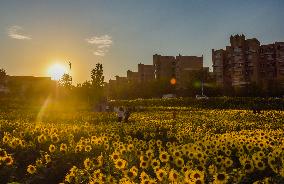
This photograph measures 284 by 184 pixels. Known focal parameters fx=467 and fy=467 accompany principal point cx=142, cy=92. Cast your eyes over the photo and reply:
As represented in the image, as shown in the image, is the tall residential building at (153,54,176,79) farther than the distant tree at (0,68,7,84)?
Yes

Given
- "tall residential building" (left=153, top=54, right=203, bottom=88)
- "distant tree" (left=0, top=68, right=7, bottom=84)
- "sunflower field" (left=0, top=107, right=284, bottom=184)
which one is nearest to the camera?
"sunflower field" (left=0, top=107, right=284, bottom=184)

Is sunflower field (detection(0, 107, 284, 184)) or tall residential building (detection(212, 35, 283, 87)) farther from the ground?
tall residential building (detection(212, 35, 283, 87))

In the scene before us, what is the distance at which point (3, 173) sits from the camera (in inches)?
378

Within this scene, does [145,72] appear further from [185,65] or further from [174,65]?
[185,65]

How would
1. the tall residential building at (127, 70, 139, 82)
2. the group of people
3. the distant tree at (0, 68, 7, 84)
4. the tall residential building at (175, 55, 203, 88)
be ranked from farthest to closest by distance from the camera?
the tall residential building at (127, 70, 139, 82), the tall residential building at (175, 55, 203, 88), the distant tree at (0, 68, 7, 84), the group of people

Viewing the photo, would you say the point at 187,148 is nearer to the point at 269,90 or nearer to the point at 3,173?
the point at 3,173

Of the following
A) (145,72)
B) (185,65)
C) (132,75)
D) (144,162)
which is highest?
(185,65)

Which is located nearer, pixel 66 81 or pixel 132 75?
pixel 66 81

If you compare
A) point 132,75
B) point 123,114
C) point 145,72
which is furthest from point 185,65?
point 123,114

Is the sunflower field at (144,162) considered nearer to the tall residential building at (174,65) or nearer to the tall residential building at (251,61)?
the tall residential building at (251,61)

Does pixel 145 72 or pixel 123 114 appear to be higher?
pixel 145 72

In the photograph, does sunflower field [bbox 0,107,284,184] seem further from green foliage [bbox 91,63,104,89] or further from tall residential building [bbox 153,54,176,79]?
tall residential building [bbox 153,54,176,79]

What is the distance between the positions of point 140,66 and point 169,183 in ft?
453

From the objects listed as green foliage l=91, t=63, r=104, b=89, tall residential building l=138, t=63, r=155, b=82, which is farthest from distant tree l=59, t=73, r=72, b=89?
tall residential building l=138, t=63, r=155, b=82
